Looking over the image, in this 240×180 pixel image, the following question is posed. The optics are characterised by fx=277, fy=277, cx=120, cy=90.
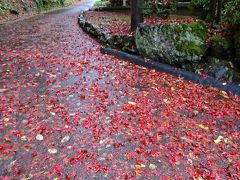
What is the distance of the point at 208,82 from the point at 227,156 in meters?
3.14

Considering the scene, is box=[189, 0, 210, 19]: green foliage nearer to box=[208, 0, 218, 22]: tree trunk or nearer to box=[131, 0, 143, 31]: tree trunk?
box=[208, 0, 218, 22]: tree trunk

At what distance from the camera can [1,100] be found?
6.06m

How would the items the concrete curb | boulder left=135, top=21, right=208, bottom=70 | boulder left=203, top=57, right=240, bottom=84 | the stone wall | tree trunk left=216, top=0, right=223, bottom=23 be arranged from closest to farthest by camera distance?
the concrete curb
boulder left=203, top=57, right=240, bottom=84
boulder left=135, top=21, right=208, bottom=70
tree trunk left=216, top=0, right=223, bottom=23
the stone wall

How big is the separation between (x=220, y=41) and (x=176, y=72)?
5.29 feet

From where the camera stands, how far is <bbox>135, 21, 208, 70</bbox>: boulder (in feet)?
26.6

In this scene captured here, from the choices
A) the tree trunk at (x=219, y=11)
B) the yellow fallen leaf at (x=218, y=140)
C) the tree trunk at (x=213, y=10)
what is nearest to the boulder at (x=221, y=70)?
the tree trunk at (x=219, y=11)

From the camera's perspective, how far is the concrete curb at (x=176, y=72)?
7305 millimetres

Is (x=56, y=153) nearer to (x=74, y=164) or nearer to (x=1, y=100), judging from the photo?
(x=74, y=164)

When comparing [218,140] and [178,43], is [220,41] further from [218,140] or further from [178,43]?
[218,140]

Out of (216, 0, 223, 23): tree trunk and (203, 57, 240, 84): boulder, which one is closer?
(203, 57, 240, 84): boulder

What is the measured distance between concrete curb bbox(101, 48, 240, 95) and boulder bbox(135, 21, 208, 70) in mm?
285

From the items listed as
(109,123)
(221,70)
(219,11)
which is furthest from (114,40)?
(109,123)

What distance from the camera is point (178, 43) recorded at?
815cm

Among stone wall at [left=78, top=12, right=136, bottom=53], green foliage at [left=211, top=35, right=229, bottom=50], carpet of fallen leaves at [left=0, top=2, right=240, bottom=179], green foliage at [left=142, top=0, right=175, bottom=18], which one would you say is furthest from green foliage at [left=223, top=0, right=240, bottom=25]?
green foliage at [left=142, top=0, right=175, bottom=18]
